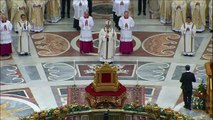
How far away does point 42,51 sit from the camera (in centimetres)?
2367

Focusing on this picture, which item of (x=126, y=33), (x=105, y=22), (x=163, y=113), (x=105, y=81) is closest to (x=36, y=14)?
(x=105, y=22)

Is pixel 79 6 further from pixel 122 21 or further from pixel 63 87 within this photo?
pixel 63 87

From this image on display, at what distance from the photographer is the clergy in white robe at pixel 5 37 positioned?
2288 cm

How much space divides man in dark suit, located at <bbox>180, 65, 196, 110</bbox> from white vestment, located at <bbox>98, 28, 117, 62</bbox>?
4022mm

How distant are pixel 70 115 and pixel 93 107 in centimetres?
95

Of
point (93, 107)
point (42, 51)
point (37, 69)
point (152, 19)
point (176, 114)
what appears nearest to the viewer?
point (176, 114)

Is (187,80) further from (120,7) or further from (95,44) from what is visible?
(120,7)

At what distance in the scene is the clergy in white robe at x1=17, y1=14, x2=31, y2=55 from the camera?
2295 cm

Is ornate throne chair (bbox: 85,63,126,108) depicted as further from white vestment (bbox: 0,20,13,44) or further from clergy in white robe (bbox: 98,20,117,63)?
white vestment (bbox: 0,20,13,44)

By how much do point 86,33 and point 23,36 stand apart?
197 cm

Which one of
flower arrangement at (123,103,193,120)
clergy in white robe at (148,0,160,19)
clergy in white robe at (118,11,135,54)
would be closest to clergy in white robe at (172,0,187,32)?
clergy in white robe at (148,0,160,19)

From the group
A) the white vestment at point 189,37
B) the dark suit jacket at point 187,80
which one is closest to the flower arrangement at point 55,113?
the dark suit jacket at point 187,80

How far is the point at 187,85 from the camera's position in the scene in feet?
61.7

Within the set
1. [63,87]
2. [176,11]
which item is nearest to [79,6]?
[176,11]
